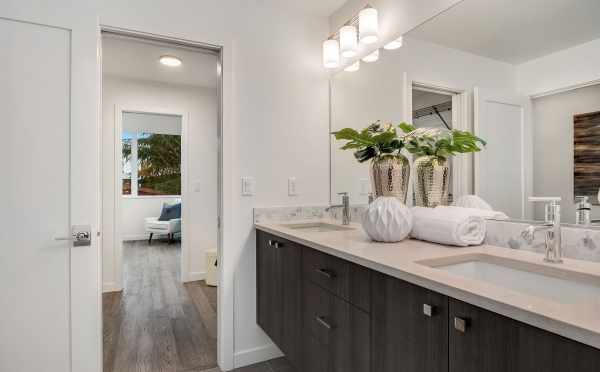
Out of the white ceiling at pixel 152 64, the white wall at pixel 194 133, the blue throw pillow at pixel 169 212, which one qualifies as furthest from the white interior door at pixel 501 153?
the blue throw pillow at pixel 169 212

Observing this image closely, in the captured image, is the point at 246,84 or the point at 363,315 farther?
the point at 246,84

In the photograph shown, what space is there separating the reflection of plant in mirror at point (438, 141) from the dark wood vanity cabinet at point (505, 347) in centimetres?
83

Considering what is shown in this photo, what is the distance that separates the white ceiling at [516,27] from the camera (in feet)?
3.49

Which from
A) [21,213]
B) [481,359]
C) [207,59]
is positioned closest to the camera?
[481,359]

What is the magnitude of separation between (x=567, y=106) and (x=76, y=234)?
2120 mm

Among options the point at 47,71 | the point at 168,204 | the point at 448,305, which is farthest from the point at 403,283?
the point at 168,204

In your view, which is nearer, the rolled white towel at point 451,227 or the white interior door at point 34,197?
the rolled white towel at point 451,227

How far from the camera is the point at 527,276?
998 millimetres

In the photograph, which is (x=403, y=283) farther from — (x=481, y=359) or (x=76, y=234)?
(x=76, y=234)

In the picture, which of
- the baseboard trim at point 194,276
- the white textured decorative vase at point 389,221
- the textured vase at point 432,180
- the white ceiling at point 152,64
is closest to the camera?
the white textured decorative vase at point 389,221

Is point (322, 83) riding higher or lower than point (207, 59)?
lower

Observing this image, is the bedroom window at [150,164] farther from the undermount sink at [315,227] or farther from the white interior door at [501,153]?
the white interior door at [501,153]

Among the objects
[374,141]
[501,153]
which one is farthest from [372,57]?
[501,153]

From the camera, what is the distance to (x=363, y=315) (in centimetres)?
108
